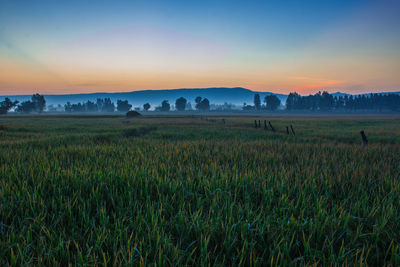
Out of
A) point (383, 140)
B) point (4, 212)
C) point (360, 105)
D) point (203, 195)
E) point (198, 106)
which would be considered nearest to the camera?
point (4, 212)

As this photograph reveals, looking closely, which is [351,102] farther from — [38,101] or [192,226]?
[38,101]

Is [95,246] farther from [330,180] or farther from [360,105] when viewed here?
[360,105]

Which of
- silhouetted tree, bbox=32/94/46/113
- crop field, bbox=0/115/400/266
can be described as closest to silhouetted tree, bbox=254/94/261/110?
silhouetted tree, bbox=32/94/46/113

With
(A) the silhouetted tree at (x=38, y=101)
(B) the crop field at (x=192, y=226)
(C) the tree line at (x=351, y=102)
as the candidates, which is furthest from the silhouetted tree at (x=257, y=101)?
(B) the crop field at (x=192, y=226)

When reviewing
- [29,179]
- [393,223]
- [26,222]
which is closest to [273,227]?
[393,223]

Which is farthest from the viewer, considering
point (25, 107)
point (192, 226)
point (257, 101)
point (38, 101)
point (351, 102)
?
point (257, 101)

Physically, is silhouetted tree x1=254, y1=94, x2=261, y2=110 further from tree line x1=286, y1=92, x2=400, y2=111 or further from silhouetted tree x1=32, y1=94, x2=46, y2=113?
silhouetted tree x1=32, y1=94, x2=46, y2=113

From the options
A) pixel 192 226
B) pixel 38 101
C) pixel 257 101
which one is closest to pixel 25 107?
pixel 38 101

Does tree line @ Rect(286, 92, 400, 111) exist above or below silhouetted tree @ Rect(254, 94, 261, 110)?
below

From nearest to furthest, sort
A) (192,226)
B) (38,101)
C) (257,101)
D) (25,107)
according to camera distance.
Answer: (192,226), (25,107), (38,101), (257,101)

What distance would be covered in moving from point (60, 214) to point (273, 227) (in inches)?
105

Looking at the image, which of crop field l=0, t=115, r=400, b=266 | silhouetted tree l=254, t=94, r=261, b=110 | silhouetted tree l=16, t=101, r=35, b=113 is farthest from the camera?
silhouetted tree l=254, t=94, r=261, b=110

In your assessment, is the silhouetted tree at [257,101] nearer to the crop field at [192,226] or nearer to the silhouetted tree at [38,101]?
the silhouetted tree at [38,101]

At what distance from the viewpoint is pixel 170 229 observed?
2199mm
